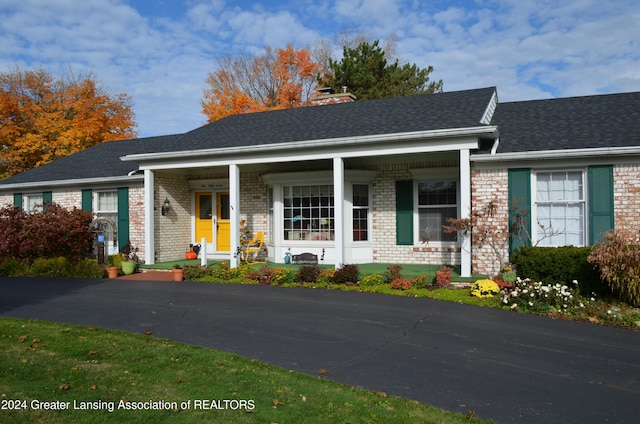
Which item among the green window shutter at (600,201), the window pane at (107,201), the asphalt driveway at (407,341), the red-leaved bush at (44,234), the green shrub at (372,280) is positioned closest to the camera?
the asphalt driveway at (407,341)

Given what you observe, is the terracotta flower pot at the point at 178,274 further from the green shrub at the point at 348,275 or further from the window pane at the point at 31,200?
the window pane at the point at 31,200

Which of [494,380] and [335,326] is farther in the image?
[335,326]

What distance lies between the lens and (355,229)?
44.5ft

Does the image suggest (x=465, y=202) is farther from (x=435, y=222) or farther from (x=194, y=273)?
(x=194, y=273)

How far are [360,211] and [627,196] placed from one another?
6400 millimetres

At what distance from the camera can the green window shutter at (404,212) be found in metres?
13.1

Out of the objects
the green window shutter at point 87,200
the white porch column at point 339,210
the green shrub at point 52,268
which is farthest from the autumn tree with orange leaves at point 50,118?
the white porch column at point 339,210

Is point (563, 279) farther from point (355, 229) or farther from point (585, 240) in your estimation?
point (355, 229)

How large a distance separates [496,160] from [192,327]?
724 cm

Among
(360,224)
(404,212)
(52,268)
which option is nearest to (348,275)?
(360,224)

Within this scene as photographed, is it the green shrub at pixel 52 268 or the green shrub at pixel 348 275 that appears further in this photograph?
the green shrub at pixel 52 268

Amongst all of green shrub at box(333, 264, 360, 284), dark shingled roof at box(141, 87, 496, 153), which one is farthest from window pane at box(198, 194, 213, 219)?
green shrub at box(333, 264, 360, 284)

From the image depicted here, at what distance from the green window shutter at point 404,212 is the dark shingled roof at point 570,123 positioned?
281 cm

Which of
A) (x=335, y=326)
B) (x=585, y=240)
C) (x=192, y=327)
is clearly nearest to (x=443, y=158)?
(x=585, y=240)
